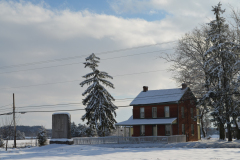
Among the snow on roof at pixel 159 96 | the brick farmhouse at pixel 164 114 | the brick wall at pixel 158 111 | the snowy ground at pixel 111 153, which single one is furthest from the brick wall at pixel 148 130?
the snowy ground at pixel 111 153

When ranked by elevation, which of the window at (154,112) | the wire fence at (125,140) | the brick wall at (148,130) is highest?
the window at (154,112)

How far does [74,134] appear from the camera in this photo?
72938mm

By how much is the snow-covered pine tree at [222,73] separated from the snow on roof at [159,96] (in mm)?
7718

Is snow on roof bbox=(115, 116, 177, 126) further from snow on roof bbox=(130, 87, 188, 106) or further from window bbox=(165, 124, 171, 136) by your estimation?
snow on roof bbox=(130, 87, 188, 106)

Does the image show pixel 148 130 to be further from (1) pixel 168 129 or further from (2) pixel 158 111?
(2) pixel 158 111

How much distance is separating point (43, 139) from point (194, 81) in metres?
25.1

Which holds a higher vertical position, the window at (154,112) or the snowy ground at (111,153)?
the window at (154,112)

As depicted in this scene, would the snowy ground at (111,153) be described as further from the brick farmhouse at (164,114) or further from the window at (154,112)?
the window at (154,112)

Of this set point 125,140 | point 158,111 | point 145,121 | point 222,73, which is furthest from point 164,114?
point 222,73

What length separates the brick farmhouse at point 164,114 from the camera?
150ft

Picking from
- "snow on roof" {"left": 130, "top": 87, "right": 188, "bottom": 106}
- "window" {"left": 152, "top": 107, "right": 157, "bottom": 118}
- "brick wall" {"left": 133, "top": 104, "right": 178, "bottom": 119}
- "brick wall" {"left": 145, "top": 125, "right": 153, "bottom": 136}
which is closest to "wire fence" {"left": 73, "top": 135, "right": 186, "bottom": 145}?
"brick wall" {"left": 133, "top": 104, "right": 178, "bottom": 119}

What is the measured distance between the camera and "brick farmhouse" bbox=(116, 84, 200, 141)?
45.6m

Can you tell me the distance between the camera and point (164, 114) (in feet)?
153

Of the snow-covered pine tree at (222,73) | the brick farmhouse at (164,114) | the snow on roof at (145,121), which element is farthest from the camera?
the brick farmhouse at (164,114)
